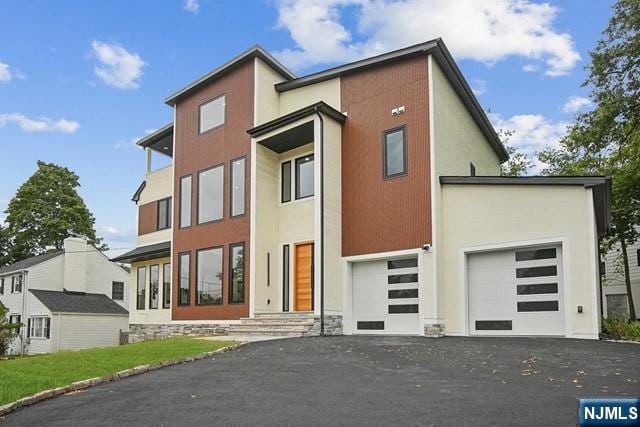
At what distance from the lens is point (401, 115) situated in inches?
552

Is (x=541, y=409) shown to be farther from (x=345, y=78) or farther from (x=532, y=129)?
(x=532, y=129)

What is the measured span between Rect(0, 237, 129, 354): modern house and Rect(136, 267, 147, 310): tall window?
1064 cm

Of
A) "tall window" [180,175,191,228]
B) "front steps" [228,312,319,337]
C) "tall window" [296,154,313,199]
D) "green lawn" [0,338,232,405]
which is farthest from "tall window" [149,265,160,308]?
"green lawn" [0,338,232,405]

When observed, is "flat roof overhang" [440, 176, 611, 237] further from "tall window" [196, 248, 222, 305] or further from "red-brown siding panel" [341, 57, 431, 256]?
"tall window" [196, 248, 222, 305]

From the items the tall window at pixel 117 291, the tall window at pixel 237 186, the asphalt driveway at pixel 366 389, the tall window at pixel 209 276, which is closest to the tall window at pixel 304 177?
the tall window at pixel 237 186

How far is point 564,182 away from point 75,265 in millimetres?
30173

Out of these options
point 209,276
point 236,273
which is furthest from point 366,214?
point 209,276

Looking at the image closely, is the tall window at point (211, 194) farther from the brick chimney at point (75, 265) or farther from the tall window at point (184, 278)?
the brick chimney at point (75, 265)

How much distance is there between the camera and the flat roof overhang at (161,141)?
70.4ft

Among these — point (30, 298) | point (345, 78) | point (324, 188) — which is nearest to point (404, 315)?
point (324, 188)

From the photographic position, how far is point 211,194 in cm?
1762

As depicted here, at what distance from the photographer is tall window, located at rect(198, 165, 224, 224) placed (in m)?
17.2

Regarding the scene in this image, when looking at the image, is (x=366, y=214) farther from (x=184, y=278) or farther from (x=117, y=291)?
(x=117, y=291)

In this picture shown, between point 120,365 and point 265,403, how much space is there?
385cm
